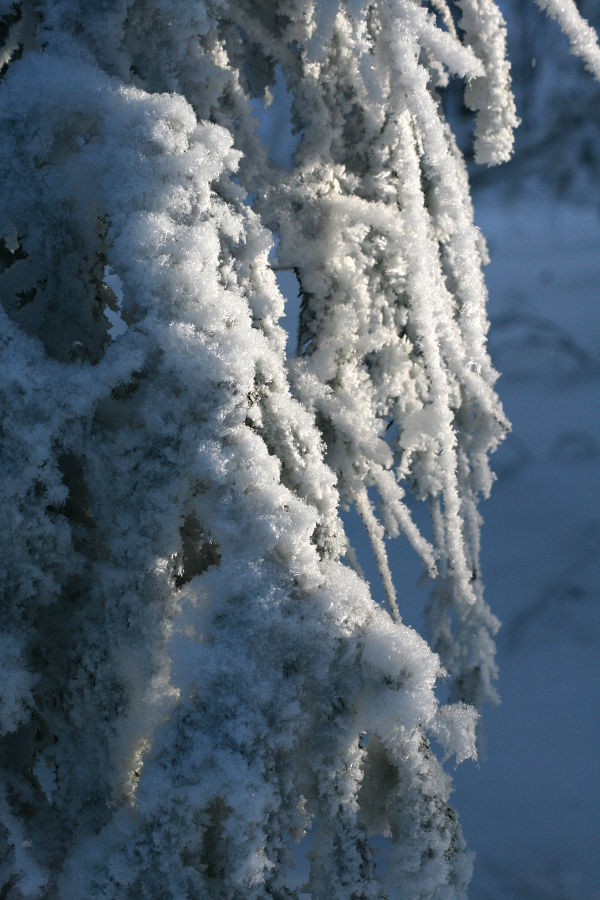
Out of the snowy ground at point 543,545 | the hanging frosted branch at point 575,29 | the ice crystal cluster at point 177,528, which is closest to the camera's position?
the ice crystal cluster at point 177,528

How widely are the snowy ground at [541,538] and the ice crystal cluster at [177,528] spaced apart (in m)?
1.36

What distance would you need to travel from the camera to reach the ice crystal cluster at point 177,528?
1.04ft

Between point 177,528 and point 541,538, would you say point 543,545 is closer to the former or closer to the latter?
point 541,538

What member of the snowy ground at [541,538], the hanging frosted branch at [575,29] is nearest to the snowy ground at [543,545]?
the snowy ground at [541,538]

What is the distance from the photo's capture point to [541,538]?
7.14 ft

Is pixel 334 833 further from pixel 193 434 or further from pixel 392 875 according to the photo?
pixel 193 434

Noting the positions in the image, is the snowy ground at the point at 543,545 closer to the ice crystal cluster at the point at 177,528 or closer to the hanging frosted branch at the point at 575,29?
the ice crystal cluster at the point at 177,528

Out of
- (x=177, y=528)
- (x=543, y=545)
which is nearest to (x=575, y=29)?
(x=177, y=528)

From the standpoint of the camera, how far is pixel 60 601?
0.39 metres

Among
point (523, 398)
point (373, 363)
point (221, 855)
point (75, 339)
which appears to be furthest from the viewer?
point (523, 398)

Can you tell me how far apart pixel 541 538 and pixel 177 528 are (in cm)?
208

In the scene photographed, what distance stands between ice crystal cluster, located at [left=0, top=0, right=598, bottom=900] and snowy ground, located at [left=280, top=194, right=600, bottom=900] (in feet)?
4.47

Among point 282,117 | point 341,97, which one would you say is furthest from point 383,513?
point 282,117

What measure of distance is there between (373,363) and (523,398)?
6.38 ft
